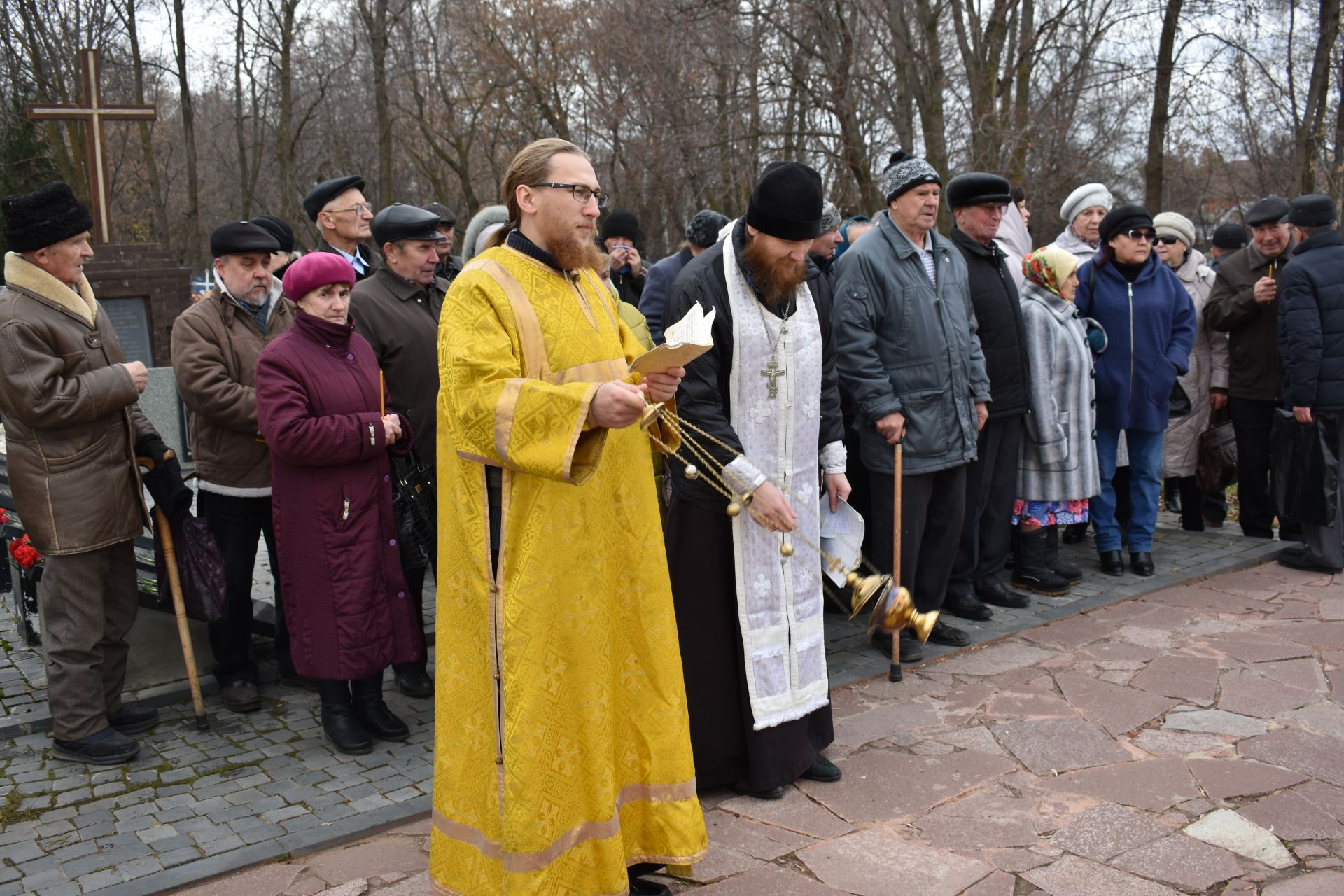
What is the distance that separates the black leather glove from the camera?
178 inches

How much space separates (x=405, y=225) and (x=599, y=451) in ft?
8.04

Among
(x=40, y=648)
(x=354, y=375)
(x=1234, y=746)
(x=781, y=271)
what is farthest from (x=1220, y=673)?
(x=40, y=648)

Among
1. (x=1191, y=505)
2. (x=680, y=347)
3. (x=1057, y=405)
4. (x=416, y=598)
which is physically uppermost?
(x=680, y=347)

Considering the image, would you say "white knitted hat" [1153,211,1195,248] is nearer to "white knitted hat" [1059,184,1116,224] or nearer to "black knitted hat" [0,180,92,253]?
"white knitted hat" [1059,184,1116,224]

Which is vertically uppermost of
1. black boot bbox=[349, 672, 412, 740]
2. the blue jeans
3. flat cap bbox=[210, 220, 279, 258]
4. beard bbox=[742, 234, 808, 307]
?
flat cap bbox=[210, 220, 279, 258]

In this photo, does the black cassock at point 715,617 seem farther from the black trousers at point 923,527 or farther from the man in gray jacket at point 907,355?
the black trousers at point 923,527

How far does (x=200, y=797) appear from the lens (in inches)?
158

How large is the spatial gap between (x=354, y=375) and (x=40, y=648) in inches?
103

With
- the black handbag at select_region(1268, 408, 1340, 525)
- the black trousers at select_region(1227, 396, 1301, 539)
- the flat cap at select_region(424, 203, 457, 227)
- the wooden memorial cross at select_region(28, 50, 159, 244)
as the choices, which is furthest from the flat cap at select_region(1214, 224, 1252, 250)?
the wooden memorial cross at select_region(28, 50, 159, 244)

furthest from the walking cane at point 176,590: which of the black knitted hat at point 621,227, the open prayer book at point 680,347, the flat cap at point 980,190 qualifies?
the black knitted hat at point 621,227

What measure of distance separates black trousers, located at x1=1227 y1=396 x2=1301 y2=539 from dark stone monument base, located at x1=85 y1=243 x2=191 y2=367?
33.3ft

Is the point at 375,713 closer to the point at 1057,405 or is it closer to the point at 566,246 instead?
the point at 566,246

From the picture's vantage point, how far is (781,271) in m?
3.93

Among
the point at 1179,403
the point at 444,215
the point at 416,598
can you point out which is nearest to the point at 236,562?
the point at 416,598
